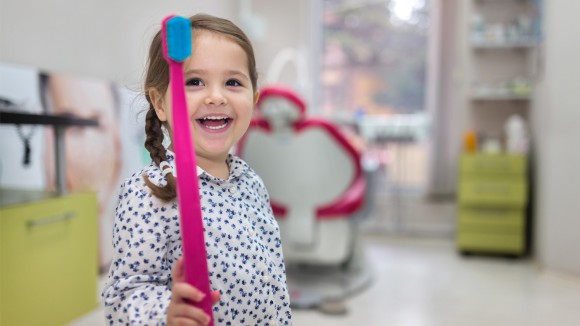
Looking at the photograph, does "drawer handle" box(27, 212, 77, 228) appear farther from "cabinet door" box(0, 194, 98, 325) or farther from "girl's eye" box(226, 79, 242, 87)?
"girl's eye" box(226, 79, 242, 87)

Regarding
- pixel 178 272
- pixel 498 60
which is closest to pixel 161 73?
pixel 178 272

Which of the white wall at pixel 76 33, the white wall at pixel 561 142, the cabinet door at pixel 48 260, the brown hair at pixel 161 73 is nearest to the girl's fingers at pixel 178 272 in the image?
the brown hair at pixel 161 73

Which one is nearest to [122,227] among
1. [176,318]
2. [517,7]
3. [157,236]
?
[157,236]

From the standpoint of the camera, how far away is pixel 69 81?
258 cm

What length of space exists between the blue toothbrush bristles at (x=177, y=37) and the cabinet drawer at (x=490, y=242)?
11.2 ft

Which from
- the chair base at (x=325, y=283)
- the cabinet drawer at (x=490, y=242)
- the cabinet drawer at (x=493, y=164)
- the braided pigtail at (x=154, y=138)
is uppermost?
the braided pigtail at (x=154, y=138)

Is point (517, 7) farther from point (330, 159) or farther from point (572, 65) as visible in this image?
point (330, 159)

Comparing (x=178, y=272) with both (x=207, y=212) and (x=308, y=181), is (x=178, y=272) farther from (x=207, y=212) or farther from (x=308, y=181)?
(x=308, y=181)

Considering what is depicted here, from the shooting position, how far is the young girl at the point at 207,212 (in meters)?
0.70

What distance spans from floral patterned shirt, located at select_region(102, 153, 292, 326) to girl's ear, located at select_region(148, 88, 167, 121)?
0.08 metres

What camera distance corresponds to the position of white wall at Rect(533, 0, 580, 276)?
3010 mm

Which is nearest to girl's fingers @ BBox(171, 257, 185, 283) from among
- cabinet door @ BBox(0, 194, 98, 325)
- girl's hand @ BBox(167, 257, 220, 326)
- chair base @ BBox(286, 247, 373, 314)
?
girl's hand @ BBox(167, 257, 220, 326)

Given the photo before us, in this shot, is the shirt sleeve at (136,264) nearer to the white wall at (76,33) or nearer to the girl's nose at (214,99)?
the girl's nose at (214,99)

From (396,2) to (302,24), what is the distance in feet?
2.95
